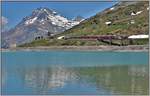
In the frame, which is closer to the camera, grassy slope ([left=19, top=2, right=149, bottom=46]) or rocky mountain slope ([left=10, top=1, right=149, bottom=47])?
rocky mountain slope ([left=10, top=1, right=149, bottom=47])

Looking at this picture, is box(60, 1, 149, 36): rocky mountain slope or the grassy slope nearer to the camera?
the grassy slope

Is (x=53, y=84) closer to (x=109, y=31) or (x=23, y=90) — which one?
(x=23, y=90)

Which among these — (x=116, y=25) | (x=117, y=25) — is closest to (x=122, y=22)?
(x=116, y=25)

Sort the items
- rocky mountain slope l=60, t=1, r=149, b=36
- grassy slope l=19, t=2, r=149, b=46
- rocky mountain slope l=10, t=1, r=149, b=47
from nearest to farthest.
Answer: rocky mountain slope l=10, t=1, r=149, b=47, grassy slope l=19, t=2, r=149, b=46, rocky mountain slope l=60, t=1, r=149, b=36

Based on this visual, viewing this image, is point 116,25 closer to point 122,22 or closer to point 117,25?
point 117,25

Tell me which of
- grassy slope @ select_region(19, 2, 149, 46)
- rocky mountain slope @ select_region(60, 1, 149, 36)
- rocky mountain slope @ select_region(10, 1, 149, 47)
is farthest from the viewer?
rocky mountain slope @ select_region(60, 1, 149, 36)

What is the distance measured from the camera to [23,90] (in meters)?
27.5

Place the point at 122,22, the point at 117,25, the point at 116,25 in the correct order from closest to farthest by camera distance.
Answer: the point at 117,25 < the point at 116,25 < the point at 122,22

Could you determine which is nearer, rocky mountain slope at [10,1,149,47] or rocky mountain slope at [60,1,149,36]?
rocky mountain slope at [10,1,149,47]

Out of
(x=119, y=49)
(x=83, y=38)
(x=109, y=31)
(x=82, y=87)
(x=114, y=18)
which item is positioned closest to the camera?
(x=82, y=87)

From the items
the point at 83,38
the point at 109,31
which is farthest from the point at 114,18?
the point at 83,38

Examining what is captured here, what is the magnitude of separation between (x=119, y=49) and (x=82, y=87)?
3600 inches

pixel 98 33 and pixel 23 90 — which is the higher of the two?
pixel 98 33

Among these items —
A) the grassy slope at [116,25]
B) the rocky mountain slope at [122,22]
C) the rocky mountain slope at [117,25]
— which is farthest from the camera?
the rocky mountain slope at [122,22]
